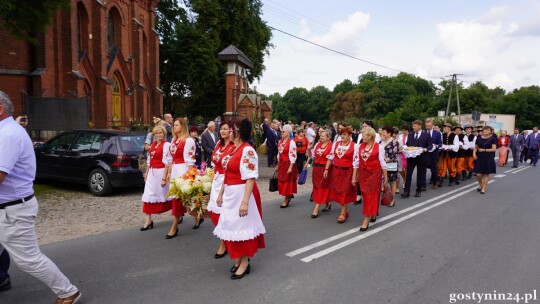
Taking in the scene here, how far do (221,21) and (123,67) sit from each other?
11283 millimetres

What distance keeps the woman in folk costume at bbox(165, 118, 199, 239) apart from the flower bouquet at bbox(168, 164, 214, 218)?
0.61m

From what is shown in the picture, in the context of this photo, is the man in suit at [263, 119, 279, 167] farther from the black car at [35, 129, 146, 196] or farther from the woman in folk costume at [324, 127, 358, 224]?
the woman in folk costume at [324, 127, 358, 224]

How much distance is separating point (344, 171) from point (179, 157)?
10.6 ft

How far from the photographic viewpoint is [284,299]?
4238 millimetres

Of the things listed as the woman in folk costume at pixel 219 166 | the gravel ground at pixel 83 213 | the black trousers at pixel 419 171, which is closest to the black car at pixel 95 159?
the gravel ground at pixel 83 213

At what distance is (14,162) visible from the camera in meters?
3.57

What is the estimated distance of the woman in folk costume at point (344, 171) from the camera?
7.71m

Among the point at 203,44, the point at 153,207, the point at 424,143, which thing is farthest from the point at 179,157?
the point at 203,44

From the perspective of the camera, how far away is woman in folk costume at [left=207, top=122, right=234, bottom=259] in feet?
16.5

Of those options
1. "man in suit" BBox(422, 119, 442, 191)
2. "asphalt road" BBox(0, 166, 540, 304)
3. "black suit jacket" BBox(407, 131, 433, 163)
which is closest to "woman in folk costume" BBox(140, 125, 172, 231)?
"asphalt road" BBox(0, 166, 540, 304)

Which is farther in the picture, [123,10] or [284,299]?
[123,10]

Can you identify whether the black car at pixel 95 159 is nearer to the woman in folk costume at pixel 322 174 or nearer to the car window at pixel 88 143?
the car window at pixel 88 143

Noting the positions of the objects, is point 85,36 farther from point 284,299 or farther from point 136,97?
point 284,299

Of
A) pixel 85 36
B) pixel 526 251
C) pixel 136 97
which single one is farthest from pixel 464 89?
pixel 526 251
